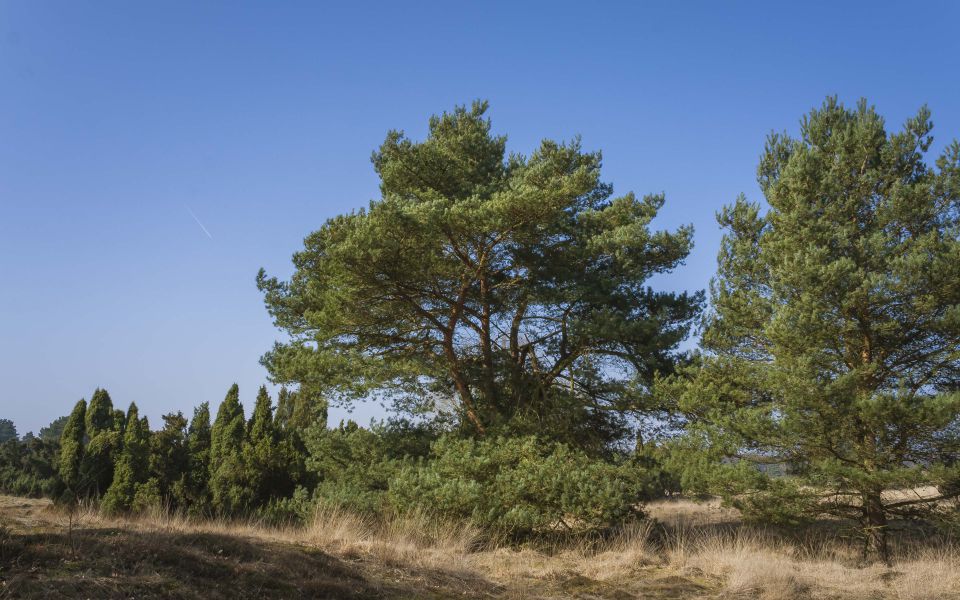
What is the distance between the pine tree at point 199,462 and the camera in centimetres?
1603

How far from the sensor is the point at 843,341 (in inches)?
413

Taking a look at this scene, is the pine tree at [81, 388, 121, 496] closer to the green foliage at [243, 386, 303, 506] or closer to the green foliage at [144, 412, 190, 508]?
the green foliage at [144, 412, 190, 508]

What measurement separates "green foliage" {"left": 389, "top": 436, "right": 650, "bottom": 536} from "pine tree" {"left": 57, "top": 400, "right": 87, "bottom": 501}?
1281 cm

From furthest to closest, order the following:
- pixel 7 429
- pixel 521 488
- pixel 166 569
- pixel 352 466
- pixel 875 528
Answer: pixel 7 429 < pixel 352 466 < pixel 521 488 < pixel 875 528 < pixel 166 569

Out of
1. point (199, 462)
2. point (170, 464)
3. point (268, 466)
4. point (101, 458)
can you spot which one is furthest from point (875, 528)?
point (101, 458)

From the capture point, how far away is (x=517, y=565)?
363 inches

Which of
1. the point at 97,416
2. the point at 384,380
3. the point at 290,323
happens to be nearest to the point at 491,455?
the point at 384,380

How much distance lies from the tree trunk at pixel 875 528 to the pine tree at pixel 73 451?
1995 centimetres

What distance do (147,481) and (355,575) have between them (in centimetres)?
1354

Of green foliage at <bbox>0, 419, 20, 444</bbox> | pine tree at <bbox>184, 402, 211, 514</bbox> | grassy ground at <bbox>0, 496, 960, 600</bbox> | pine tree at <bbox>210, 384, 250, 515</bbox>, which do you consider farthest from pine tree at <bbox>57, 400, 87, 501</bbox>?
green foliage at <bbox>0, 419, 20, 444</bbox>

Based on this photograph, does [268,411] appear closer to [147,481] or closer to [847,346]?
[147,481]

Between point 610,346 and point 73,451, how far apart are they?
17.6m

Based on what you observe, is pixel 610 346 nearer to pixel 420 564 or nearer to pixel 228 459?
pixel 420 564

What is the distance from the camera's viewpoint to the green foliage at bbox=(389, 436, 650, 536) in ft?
34.6
